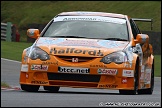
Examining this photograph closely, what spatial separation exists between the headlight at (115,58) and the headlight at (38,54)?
93 centimetres

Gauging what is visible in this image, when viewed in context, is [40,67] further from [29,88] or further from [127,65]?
[127,65]

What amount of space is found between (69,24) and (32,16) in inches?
1412

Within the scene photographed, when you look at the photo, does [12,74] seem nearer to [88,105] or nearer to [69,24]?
[69,24]

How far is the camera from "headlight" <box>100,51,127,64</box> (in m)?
13.5

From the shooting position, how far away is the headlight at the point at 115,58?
44.4ft

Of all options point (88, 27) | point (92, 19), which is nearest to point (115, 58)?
point (88, 27)

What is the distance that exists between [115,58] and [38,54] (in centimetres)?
125

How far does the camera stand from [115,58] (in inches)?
537

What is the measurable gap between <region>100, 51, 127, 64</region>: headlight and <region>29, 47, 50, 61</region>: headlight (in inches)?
36.5

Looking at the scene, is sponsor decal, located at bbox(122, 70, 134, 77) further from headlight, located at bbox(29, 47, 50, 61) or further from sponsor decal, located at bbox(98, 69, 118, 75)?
headlight, located at bbox(29, 47, 50, 61)

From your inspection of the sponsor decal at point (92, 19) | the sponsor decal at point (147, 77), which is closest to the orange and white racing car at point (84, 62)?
the sponsor decal at point (92, 19)

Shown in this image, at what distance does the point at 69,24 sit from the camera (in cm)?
1494

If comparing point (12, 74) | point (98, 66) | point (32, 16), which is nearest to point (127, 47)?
point (98, 66)

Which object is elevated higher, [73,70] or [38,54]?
[38,54]
